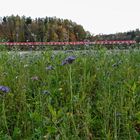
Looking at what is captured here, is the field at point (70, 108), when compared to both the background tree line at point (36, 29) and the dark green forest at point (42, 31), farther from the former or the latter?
the background tree line at point (36, 29)

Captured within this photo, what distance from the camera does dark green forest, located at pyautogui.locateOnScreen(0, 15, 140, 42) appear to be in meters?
7.24

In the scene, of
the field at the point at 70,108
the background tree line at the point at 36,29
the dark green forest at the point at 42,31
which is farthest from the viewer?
the background tree line at the point at 36,29

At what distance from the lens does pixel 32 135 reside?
2844 mm

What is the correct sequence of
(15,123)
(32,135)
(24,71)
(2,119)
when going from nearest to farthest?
(32,135) → (2,119) → (15,123) → (24,71)

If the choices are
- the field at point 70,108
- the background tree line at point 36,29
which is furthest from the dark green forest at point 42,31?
the field at point 70,108

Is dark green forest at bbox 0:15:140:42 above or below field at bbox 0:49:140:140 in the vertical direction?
above

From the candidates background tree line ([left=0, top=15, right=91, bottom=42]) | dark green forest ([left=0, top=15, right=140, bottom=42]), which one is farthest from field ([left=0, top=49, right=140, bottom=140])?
background tree line ([left=0, top=15, right=91, bottom=42])

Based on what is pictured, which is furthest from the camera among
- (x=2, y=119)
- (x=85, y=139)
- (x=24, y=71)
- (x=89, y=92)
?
(x=24, y=71)

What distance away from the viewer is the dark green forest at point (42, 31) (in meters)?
7.24

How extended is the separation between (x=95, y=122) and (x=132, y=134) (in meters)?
0.38

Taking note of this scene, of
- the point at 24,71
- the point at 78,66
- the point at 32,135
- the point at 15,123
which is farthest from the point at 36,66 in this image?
the point at 32,135

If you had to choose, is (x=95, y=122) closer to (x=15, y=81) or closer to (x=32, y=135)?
(x=32, y=135)

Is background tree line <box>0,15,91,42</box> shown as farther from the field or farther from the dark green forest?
the field

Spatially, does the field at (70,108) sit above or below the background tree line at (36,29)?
below
